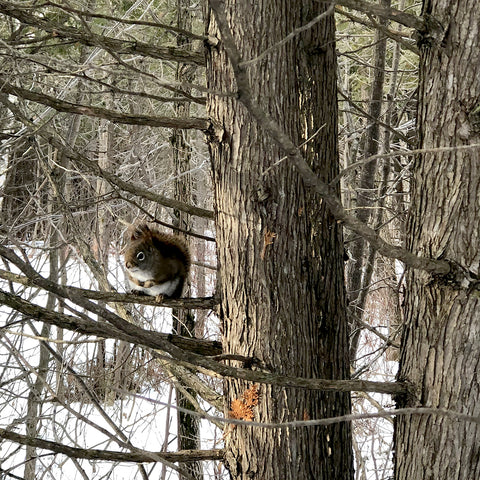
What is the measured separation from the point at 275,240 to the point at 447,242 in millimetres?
609

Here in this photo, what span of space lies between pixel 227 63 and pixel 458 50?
0.79m

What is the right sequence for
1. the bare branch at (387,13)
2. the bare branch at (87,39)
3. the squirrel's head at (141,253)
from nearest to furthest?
the bare branch at (387,13), the bare branch at (87,39), the squirrel's head at (141,253)

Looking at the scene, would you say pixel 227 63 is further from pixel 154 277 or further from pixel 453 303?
pixel 154 277

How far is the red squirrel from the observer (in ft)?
10.9

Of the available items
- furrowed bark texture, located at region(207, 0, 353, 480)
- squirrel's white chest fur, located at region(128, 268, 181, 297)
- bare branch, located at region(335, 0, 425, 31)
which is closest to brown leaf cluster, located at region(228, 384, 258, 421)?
furrowed bark texture, located at region(207, 0, 353, 480)

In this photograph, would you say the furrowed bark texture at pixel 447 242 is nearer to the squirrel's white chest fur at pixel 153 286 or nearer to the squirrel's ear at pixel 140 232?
the squirrel's white chest fur at pixel 153 286

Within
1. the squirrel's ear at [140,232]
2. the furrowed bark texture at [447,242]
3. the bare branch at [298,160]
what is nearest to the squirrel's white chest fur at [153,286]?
the squirrel's ear at [140,232]

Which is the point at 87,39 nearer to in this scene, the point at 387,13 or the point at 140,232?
the point at 387,13

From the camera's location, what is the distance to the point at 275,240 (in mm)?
2076

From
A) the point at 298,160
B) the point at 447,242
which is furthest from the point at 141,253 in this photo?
the point at 298,160

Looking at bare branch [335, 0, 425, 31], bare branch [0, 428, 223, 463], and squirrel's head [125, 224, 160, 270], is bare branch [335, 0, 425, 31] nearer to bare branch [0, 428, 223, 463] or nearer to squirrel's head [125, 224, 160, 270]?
bare branch [0, 428, 223, 463]

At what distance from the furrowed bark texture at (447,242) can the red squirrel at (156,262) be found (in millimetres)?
1845

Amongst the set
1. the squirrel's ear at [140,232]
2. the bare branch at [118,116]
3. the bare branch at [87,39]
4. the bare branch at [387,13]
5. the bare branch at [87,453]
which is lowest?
the bare branch at [87,453]

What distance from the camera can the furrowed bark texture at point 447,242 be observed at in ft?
5.29
